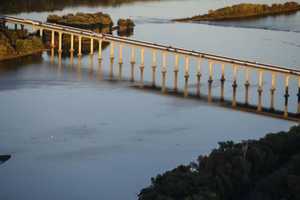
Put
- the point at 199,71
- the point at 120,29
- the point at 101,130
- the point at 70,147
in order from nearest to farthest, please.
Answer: the point at 70,147
the point at 101,130
the point at 199,71
the point at 120,29

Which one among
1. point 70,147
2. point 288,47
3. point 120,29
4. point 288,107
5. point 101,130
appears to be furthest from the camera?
point 120,29

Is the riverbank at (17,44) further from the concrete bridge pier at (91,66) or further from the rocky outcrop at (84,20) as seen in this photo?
the rocky outcrop at (84,20)

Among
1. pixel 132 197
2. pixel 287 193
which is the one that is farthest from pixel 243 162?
pixel 132 197

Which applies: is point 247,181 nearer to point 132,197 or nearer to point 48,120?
point 132,197

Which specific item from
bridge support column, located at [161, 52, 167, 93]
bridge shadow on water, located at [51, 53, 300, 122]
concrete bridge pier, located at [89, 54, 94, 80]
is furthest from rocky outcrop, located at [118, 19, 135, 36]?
bridge support column, located at [161, 52, 167, 93]

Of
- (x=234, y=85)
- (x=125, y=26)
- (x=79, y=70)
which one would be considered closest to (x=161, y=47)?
(x=79, y=70)

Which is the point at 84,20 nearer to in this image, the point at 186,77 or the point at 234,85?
the point at 186,77
